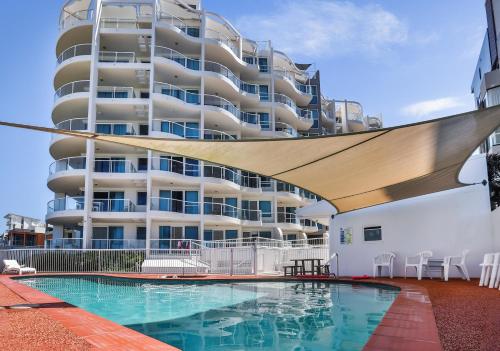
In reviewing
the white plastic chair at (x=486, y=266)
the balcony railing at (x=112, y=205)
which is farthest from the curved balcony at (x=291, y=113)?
the white plastic chair at (x=486, y=266)

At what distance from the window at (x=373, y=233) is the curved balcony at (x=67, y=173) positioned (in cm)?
1768

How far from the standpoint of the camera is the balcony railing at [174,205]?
1055 inches

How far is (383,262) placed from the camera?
44.2 ft

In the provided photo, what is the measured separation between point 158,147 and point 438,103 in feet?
35.3

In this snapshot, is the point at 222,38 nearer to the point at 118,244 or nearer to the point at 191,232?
the point at 191,232

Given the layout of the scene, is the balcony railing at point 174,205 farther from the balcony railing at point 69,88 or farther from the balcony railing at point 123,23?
the balcony railing at point 123,23

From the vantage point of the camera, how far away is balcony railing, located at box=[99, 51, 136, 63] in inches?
1119

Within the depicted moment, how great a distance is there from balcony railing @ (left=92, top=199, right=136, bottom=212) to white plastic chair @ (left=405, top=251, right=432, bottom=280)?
1788 centimetres

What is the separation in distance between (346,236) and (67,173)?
57.8ft

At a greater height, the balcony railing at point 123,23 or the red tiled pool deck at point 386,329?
the balcony railing at point 123,23

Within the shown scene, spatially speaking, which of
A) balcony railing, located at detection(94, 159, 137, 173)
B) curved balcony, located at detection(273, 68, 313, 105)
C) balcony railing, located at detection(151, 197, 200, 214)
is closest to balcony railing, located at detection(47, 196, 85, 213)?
balcony railing, located at detection(94, 159, 137, 173)

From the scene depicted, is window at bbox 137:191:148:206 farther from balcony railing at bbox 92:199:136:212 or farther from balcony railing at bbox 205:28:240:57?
balcony railing at bbox 205:28:240:57

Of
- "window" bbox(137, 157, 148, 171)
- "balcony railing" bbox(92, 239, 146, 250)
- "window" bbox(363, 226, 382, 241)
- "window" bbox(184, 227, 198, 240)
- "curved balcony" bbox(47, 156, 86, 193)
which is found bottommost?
"balcony railing" bbox(92, 239, 146, 250)

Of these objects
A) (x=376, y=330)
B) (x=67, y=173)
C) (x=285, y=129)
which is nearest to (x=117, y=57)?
(x=67, y=173)
